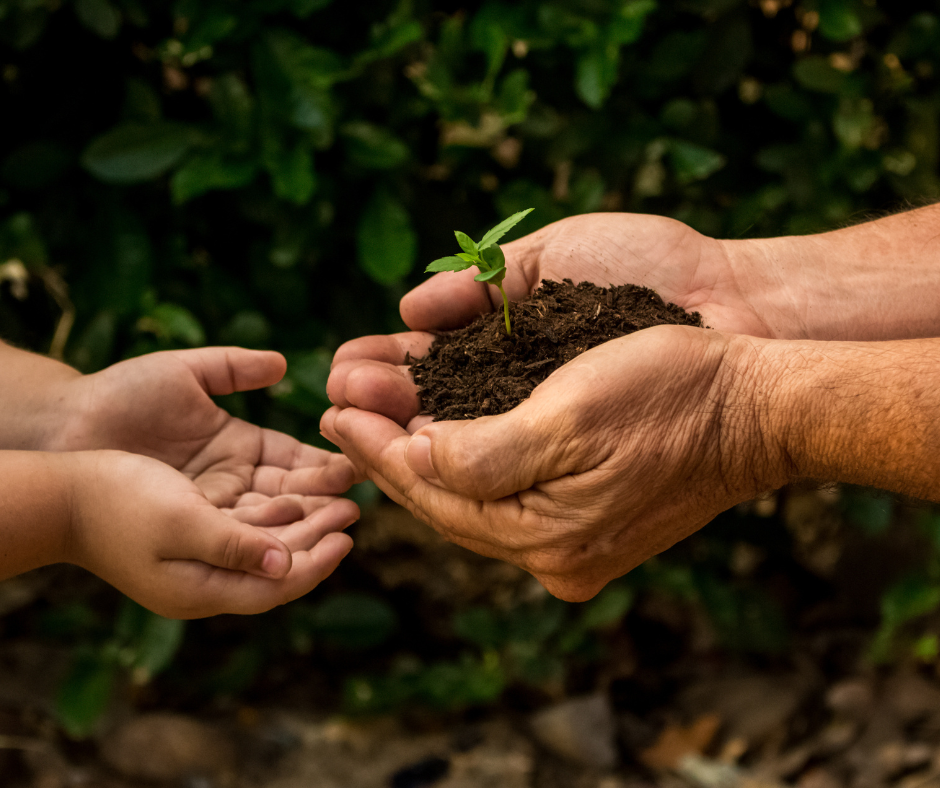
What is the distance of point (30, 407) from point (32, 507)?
0.36 meters

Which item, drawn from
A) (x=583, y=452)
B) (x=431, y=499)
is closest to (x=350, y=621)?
(x=431, y=499)

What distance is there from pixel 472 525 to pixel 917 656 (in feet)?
6.10

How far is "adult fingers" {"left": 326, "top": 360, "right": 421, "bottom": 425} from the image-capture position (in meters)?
1.29

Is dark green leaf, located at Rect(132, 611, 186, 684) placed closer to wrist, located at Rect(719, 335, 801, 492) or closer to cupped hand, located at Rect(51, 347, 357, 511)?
cupped hand, located at Rect(51, 347, 357, 511)

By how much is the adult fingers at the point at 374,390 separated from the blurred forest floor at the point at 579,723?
121 cm

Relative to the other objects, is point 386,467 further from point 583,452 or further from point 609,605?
point 609,605

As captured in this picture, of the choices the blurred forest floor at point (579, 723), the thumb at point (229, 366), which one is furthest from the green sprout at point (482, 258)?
the blurred forest floor at point (579, 723)

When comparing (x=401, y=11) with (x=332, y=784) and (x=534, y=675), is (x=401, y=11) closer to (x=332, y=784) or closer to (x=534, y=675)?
(x=534, y=675)

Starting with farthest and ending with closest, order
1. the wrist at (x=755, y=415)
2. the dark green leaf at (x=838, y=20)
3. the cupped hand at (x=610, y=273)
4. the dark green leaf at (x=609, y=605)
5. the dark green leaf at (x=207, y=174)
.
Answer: the dark green leaf at (x=609, y=605) → the dark green leaf at (x=838, y=20) → the dark green leaf at (x=207, y=174) → the cupped hand at (x=610, y=273) → the wrist at (x=755, y=415)

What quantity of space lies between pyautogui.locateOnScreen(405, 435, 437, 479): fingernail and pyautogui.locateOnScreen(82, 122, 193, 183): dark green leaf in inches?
37.6

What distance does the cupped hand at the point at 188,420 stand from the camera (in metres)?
1.42

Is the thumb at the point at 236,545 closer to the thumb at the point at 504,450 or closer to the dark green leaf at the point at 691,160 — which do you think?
the thumb at the point at 504,450

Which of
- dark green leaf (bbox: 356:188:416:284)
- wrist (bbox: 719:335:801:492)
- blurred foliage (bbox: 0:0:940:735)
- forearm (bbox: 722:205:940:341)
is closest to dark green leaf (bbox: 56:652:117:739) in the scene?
blurred foliage (bbox: 0:0:940:735)

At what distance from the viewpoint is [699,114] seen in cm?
184
